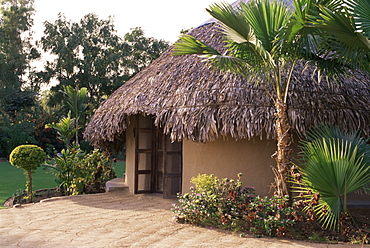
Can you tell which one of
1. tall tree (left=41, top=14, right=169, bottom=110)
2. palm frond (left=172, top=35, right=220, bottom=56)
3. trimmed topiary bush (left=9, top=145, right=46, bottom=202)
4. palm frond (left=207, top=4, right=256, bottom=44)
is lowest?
trimmed topiary bush (left=9, top=145, right=46, bottom=202)

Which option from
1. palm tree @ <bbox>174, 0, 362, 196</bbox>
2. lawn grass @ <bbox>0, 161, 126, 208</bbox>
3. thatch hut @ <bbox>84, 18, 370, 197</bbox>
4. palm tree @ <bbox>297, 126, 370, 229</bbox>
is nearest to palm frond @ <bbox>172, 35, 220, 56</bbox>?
palm tree @ <bbox>174, 0, 362, 196</bbox>

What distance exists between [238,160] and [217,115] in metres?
1.11

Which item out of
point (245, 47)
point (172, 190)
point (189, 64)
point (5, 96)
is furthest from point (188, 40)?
point (5, 96)

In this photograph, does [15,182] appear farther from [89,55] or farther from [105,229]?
[89,55]

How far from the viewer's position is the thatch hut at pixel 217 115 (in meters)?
6.83

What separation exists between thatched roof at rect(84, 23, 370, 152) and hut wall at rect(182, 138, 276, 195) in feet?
1.17

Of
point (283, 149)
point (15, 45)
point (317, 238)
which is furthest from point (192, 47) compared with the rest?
point (15, 45)

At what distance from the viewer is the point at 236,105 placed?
697 cm

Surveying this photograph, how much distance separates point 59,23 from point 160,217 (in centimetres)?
1959

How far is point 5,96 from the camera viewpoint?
23.5m

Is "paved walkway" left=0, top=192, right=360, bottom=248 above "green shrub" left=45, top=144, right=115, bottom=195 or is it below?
below

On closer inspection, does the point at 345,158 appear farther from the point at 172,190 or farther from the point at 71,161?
the point at 71,161

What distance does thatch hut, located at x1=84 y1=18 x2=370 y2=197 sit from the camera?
22.4 feet

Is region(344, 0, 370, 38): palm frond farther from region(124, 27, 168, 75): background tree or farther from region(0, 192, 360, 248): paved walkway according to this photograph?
region(124, 27, 168, 75): background tree
